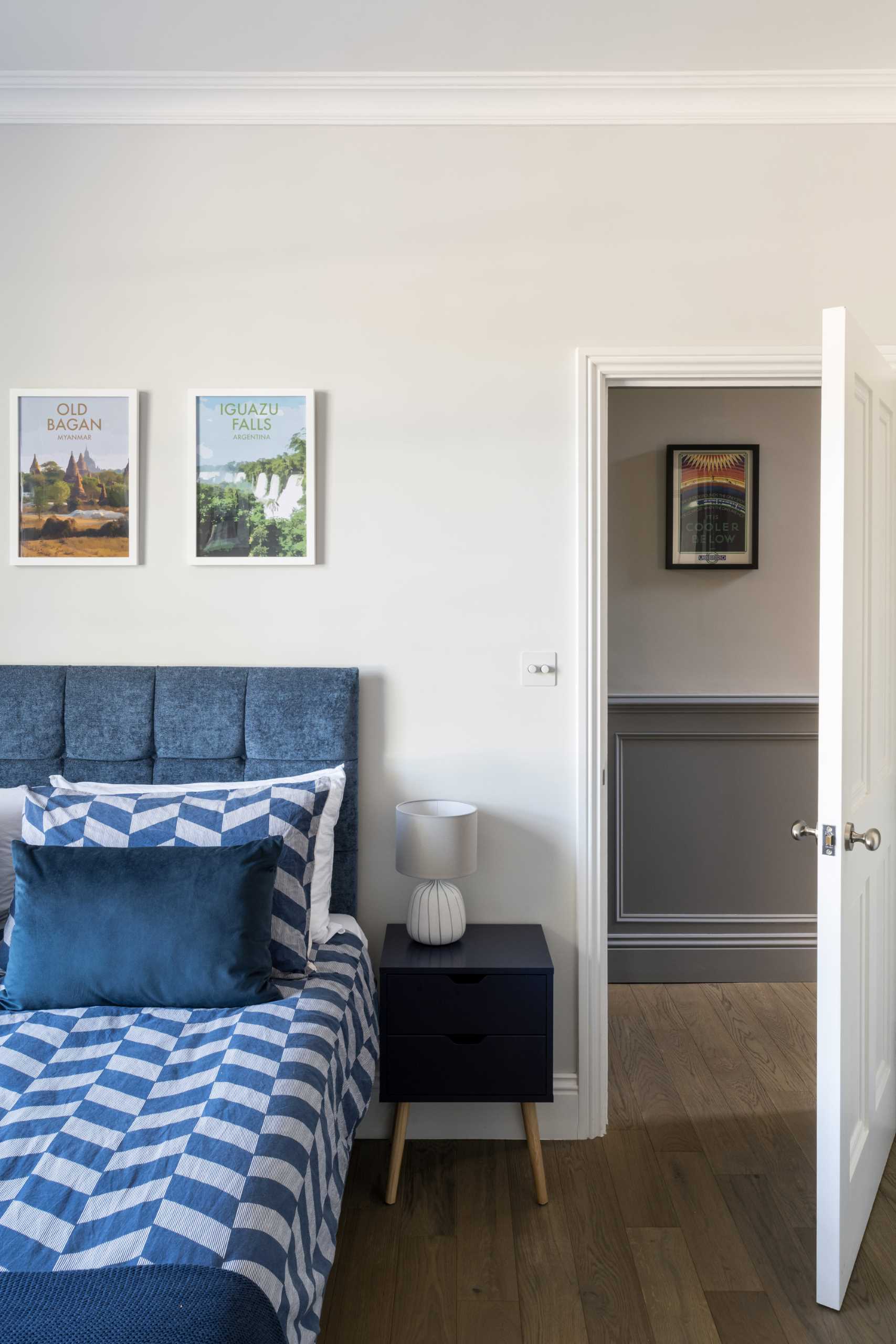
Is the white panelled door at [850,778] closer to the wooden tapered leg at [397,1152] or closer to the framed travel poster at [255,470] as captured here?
the wooden tapered leg at [397,1152]

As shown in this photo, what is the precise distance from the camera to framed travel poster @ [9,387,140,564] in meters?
2.53

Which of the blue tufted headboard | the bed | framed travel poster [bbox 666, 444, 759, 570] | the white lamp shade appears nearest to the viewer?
the bed

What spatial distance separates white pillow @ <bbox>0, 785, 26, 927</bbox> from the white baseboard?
1131 millimetres

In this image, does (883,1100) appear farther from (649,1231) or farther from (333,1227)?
(333,1227)

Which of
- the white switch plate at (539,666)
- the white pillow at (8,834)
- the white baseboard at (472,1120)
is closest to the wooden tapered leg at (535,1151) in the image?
the white baseboard at (472,1120)

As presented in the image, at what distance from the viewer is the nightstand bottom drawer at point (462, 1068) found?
2248 millimetres

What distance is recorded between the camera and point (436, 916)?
92.9 inches

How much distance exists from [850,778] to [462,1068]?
3.81 feet

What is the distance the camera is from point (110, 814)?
7.00 feet

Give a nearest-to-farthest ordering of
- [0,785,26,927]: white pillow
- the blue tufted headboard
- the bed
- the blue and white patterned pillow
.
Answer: the bed
the blue and white patterned pillow
[0,785,26,927]: white pillow
the blue tufted headboard

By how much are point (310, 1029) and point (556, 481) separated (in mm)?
1553

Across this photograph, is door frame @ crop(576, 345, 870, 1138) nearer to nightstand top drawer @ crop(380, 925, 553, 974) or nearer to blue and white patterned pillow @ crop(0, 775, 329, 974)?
nightstand top drawer @ crop(380, 925, 553, 974)

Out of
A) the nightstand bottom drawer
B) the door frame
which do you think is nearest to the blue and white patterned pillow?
the nightstand bottom drawer

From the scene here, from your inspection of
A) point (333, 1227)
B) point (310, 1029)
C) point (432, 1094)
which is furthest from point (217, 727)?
point (333, 1227)
